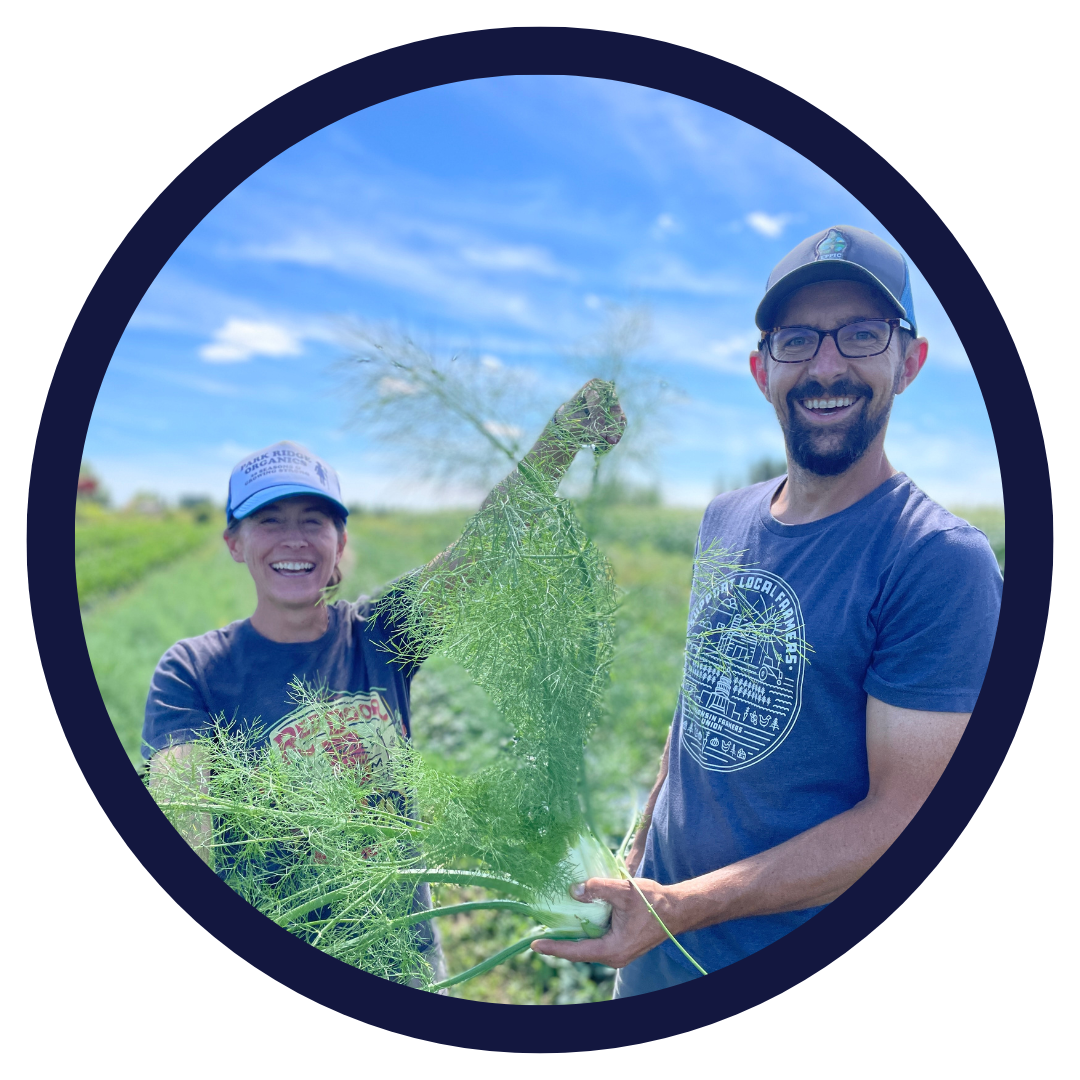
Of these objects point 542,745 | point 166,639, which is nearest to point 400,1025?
point 542,745

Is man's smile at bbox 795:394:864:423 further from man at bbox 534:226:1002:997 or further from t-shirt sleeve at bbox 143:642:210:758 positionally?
Answer: t-shirt sleeve at bbox 143:642:210:758

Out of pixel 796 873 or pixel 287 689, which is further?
pixel 287 689

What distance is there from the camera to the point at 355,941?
4.33 feet

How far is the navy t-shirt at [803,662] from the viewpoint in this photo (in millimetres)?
1183

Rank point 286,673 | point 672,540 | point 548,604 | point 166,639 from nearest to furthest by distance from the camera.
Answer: point 548,604
point 286,673
point 166,639
point 672,540

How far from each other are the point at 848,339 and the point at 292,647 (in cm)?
132

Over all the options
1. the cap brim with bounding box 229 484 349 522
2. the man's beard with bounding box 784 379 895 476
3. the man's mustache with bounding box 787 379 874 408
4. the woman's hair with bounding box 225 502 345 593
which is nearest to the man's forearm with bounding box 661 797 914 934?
the man's beard with bounding box 784 379 895 476

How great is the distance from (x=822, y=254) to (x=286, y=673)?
1398 mm

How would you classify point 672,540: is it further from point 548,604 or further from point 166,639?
point 548,604

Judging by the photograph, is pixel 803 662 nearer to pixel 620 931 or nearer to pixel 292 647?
pixel 620 931

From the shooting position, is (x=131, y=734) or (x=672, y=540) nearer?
(x=131, y=734)

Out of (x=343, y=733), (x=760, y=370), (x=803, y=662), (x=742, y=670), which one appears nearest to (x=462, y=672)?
(x=343, y=733)

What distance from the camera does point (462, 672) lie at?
1.84 metres

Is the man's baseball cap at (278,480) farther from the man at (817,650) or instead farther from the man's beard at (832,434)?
the man's beard at (832,434)
